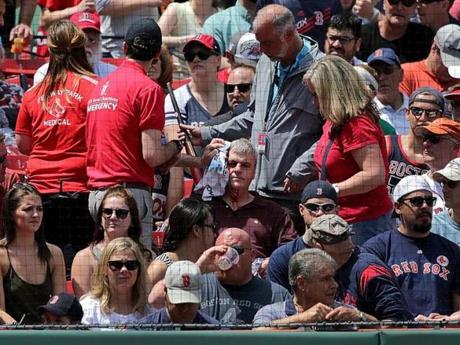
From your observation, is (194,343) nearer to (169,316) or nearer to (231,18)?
(169,316)

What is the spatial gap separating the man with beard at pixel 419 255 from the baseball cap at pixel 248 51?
2.30 metres

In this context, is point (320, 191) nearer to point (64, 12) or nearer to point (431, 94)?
point (431, 94)

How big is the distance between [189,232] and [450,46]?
2.70m

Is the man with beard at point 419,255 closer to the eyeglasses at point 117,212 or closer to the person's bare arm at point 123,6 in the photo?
the eyeglasses at point 117,212

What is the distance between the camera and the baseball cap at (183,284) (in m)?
7.49

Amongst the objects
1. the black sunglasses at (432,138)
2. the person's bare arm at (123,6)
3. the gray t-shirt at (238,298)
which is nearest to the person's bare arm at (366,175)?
the black sunglasses at (432,138)

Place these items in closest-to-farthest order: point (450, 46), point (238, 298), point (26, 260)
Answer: point (238, 298) → point (26, 260) → point (450, 46)

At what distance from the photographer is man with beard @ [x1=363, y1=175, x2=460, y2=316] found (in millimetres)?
8018

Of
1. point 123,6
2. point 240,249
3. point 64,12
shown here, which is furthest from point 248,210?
point 64,12

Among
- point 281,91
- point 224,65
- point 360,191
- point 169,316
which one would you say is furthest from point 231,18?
point 169,316

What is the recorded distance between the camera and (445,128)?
29.3ft

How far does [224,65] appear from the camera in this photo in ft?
37.1

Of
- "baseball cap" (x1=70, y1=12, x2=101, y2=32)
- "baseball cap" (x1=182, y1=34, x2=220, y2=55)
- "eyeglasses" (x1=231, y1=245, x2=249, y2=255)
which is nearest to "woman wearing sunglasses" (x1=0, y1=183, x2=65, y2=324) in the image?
"eyeglasses" (x1=231, y1=245, x2=249, y2=255)

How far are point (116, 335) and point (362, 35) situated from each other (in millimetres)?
4954
